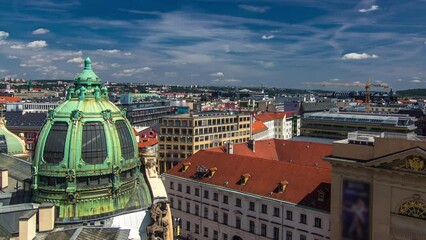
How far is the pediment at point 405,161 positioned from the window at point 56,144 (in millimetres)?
31530

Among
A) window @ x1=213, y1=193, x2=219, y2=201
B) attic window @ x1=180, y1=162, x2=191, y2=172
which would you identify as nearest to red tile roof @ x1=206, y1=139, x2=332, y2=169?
attic window @ x1=180, y1=162, x2=191, y2=172

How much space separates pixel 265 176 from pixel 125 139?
35.8 metres

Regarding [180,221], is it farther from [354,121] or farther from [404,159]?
[354,121]

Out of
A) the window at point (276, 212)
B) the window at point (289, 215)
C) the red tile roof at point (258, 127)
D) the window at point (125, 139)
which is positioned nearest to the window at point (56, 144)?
the window at point (125, 139)

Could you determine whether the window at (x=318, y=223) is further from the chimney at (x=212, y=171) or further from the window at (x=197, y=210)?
the window at (x=197, y=210)

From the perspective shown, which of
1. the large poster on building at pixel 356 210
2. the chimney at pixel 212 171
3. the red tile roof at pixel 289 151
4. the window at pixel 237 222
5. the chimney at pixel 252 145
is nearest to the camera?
the large poster on building at pixel 356 210

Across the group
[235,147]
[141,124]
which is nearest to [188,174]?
[235,147]

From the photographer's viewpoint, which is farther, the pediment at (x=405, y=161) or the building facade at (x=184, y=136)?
the building facade at (x=184, y=136)

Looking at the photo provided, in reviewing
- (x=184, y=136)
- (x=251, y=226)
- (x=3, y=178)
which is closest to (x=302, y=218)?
(x=251, y=226)

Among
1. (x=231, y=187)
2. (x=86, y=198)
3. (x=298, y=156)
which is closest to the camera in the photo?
(x=86, y=198)

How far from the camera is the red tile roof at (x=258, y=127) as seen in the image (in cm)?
15201

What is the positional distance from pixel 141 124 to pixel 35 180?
16098 cm

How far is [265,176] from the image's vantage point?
64000 mm

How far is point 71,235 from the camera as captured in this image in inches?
1064
